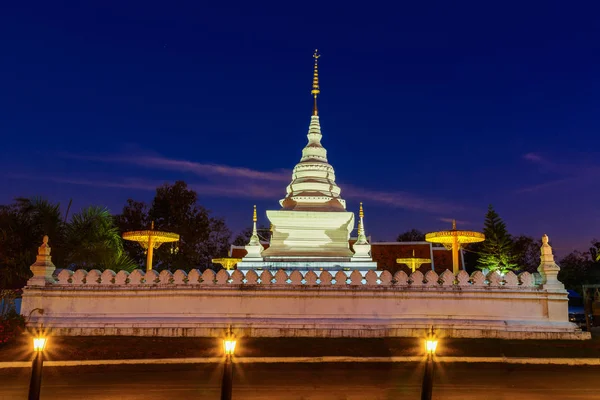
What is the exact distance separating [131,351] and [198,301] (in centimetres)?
280

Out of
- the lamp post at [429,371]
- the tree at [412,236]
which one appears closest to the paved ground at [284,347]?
the lamp post at [429,371]

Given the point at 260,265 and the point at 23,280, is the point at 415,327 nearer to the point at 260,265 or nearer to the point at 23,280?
the point at 260,265

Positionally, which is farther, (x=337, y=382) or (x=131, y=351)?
(x=131, y=351)

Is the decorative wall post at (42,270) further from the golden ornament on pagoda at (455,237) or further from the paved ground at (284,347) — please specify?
the golden ornament on pagoda at (455,237)

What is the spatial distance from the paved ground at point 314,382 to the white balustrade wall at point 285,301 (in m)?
3.08

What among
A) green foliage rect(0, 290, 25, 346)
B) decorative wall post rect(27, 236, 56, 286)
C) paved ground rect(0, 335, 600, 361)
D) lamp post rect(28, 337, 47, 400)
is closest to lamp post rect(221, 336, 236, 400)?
lamp post rect(28, 337, 47, 400)

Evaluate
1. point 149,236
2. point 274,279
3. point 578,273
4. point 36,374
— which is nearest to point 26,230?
point 149,236

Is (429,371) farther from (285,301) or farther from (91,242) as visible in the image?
(91,242)

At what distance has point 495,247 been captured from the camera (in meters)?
34.4

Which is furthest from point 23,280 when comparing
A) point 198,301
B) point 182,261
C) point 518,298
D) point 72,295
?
point 182,261

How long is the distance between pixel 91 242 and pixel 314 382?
1241 cm

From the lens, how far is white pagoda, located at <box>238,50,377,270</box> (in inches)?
891

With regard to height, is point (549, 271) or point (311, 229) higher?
point (311, 229)

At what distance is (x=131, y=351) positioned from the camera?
1155cm
